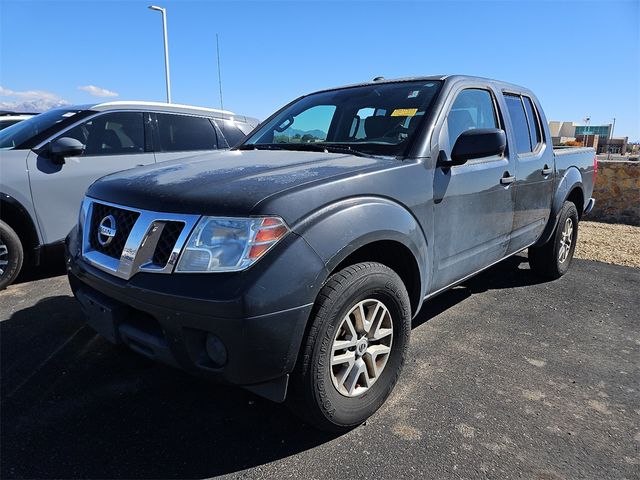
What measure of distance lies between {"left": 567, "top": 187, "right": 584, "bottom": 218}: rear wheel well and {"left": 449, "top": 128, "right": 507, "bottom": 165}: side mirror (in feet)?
9.12

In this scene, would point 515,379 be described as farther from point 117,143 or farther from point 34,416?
point 117,143

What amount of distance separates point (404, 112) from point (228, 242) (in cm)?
167

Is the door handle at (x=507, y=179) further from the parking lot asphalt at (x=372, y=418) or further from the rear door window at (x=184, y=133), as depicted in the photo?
the rear door window at (x=184, y=133)

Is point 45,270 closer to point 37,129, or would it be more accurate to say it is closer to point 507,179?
point 37,129

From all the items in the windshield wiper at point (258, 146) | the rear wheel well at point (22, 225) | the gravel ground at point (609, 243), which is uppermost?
the windshield wiper at point (258, 146)

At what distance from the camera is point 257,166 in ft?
8.23

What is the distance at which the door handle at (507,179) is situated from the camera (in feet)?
11.1

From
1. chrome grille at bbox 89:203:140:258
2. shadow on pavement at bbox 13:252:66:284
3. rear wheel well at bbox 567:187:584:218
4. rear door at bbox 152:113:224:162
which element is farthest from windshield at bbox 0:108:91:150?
rear wheel well at bbox 567:187:584:218

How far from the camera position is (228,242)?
1880 millimetres

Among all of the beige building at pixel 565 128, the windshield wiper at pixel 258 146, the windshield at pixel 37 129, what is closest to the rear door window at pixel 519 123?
the windshield wiper at pixel 258 146

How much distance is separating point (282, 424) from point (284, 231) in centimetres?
112

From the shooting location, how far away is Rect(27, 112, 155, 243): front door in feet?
14.4

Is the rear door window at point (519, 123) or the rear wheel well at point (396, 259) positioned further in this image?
the rear door window at point (519, 123)

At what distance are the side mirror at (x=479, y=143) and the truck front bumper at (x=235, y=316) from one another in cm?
131
